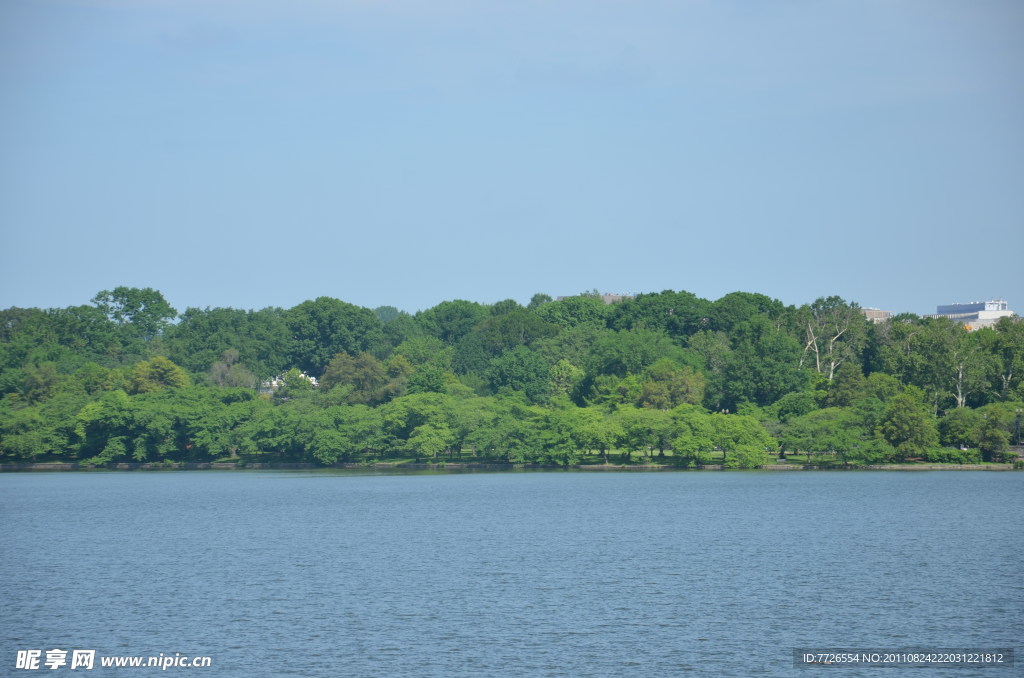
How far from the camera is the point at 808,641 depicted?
27.9 m

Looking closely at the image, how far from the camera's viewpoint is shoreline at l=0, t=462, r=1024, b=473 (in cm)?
8206

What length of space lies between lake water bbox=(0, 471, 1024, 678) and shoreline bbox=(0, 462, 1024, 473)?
1594 cm

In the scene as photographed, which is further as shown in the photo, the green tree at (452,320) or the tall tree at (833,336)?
the green tree at (452,320)

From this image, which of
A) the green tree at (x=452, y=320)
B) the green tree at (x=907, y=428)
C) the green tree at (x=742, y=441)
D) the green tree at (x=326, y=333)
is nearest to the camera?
the green tree at (x=907, y=428)

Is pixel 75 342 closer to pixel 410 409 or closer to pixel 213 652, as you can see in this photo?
pixel 410 409

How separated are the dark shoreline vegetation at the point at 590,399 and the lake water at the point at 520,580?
19474 mm

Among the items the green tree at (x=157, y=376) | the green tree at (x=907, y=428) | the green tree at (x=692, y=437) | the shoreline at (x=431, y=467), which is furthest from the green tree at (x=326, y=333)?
the green tree at (x=907, y=428)

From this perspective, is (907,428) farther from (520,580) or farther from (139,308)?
(139,308)

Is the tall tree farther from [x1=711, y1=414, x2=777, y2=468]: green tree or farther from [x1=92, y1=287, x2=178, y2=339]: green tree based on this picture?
[x1=92, y1=287, x2=178, y2=339]: green tree

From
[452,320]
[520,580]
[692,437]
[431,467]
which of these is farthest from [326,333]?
[520,580]

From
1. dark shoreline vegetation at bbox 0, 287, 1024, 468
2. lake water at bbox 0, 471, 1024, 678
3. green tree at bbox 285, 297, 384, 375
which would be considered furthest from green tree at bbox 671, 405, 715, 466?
green tree at bbox 285, 297, 384, 375

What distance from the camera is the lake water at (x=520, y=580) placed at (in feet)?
89.8

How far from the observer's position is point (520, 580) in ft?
120

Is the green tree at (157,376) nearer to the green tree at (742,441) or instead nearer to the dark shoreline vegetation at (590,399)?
the dark shoreline vegetation at (590,399)
